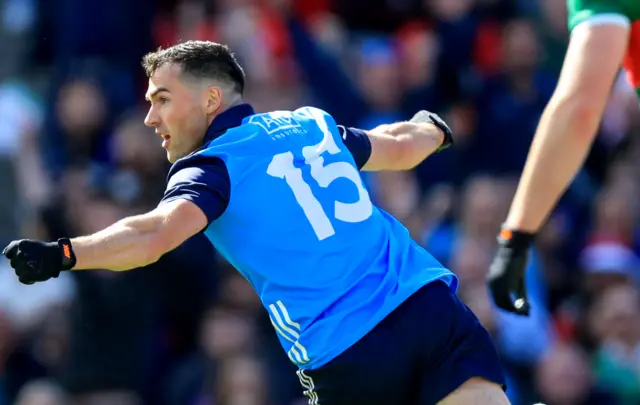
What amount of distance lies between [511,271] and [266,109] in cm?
507

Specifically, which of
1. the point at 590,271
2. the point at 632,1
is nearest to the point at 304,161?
the point at 632,1

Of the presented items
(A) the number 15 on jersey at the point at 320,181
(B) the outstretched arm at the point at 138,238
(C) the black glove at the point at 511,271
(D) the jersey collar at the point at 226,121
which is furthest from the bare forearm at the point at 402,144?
(B) the outstretched arm at the point at 138,238

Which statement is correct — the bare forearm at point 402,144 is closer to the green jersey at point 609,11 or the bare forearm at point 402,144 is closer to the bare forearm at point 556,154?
the bare forearm at point 556,154

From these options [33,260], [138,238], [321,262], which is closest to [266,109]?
[321,262]

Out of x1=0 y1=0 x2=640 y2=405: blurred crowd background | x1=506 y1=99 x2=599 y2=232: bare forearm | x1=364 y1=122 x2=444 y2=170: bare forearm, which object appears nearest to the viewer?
x1=506 y1=99 x2=599 y2=232: bare forearm

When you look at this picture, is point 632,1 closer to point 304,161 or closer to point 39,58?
point 304,161

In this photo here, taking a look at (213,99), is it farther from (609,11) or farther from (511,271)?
(609,11)

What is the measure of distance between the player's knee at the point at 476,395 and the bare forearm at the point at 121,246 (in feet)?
4.26

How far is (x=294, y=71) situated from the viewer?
10.7m

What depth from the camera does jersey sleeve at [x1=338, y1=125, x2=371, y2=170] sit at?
581 cm

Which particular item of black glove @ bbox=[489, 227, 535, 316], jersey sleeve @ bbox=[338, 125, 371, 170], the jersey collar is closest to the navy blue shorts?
black glove @ bbox=[489, 227, 535, 316]

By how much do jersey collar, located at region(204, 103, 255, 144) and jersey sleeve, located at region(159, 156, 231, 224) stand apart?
0.28 meters

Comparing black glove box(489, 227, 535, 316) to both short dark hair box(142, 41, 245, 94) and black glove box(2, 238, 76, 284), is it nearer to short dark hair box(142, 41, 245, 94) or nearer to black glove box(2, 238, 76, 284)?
short dark hair box(142, 41, 245, 94)

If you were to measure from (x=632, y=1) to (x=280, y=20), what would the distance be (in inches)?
231
